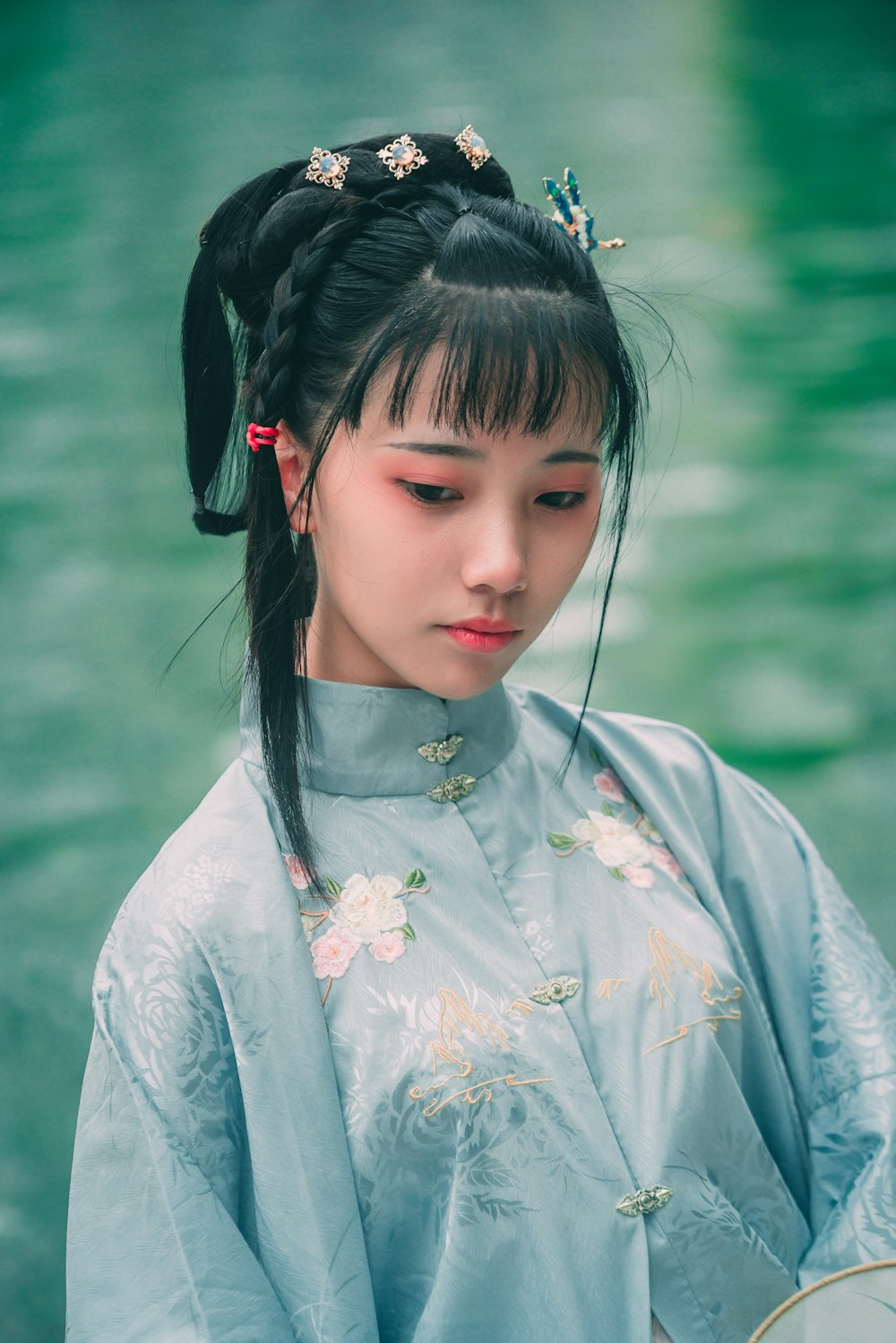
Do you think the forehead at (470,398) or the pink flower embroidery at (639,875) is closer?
the forehead at (470,398)

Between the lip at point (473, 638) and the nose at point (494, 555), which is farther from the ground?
the nose at point (494, 555)

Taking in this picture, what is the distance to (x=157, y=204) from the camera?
2.30 m

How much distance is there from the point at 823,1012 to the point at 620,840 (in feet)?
0.84

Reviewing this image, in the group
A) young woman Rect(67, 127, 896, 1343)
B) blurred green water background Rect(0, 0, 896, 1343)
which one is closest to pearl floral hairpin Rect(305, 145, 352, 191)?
young woman Rect(67, 127, 896, 1343)

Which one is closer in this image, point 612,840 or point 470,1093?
point 470,1093

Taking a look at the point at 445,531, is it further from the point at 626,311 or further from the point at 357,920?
the point at 626,311

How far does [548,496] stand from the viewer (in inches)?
39.4

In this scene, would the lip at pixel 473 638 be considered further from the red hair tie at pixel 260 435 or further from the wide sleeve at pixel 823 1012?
the wide sleeve at pixel 823 1012

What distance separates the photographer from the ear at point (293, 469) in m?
1.06

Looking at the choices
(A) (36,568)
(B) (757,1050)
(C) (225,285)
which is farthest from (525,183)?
(B) (757,1050)

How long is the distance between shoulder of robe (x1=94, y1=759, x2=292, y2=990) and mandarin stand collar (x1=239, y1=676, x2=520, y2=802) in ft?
0.22

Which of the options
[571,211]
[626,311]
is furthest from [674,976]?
[626,311]

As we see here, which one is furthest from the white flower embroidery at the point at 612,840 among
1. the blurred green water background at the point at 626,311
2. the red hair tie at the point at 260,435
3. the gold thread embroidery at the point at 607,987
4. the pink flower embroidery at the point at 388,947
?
the blurred green water background at the point at 626,311

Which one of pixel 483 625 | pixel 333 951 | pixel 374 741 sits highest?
pixel 483 625
